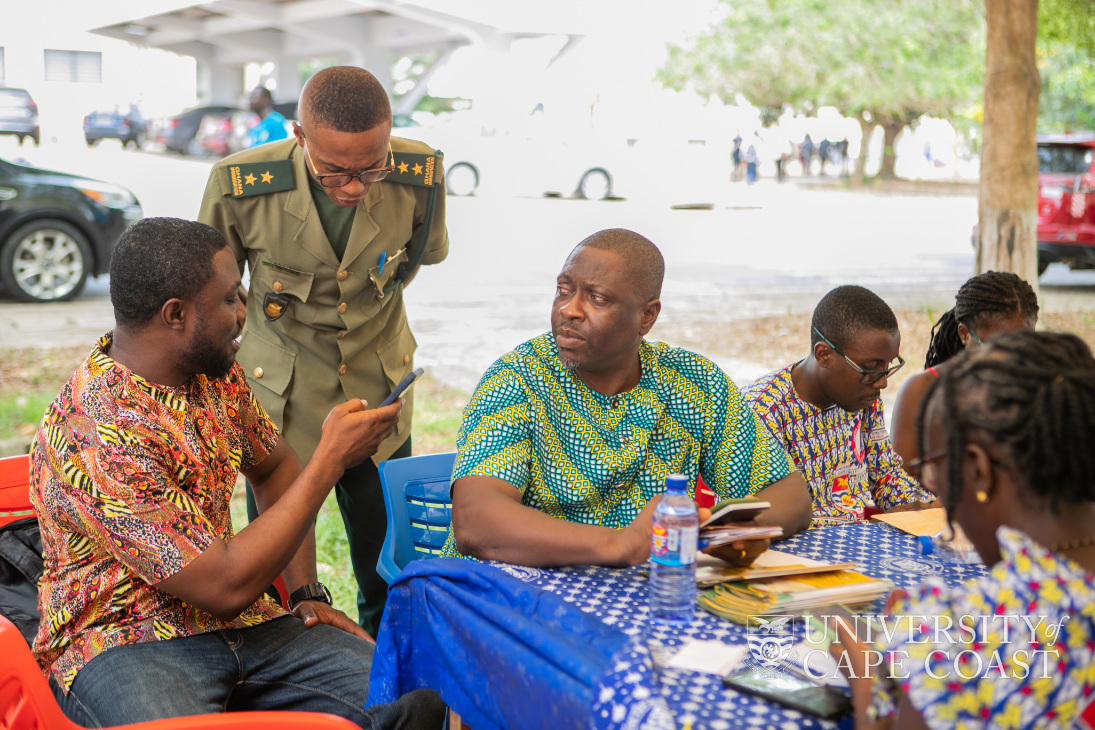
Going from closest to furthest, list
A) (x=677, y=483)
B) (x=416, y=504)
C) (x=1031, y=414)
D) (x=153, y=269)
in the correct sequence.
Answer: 1. (x=1031, y=414)
2. (x=677, y=483)
3. (x=153, y=269)
4. (x=416, y=504)

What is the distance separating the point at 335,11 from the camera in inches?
441

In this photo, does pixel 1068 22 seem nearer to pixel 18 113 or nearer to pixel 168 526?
pixel 168 526

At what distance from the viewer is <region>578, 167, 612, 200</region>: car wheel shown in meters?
14.3

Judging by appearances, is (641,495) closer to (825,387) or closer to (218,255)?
(825,387)

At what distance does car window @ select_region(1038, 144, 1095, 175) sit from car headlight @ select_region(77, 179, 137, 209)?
36.2ft

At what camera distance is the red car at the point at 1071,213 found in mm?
11992

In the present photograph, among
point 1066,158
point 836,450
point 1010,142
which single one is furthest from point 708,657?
point 1066,158

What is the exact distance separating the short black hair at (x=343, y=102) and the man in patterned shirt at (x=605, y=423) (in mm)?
836

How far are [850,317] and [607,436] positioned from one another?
1.17 meters

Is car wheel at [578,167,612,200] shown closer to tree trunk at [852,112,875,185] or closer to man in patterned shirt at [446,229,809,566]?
tree trunk at [852,112,875,185]

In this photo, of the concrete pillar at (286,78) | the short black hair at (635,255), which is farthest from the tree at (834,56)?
the short black hair at (635,255)

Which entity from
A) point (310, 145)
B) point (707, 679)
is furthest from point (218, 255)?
point (707, 679)

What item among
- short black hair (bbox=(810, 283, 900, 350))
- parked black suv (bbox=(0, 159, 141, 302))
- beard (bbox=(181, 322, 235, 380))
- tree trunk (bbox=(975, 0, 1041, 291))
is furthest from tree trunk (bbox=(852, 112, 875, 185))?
beard (bbox=(181, 322, 235, 380))

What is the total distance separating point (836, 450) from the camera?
323 centimetres
